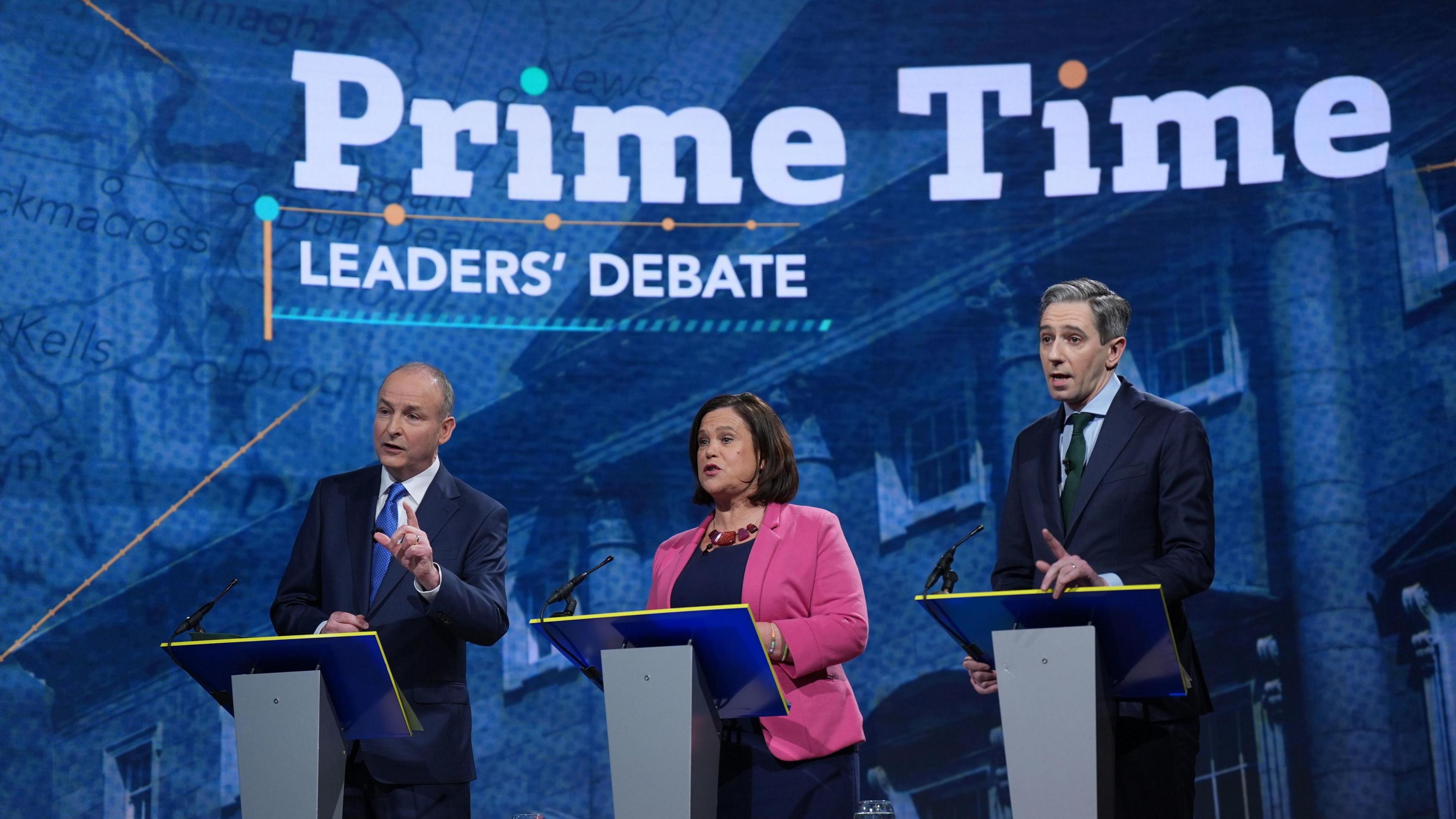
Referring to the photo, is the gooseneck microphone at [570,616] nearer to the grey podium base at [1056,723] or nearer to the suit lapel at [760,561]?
the suit lapel at [760,561]

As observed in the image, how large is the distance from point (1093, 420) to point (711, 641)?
37.1 inches

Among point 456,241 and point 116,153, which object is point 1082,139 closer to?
point 456,241

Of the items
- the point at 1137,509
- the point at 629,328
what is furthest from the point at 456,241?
the point at 1137,509

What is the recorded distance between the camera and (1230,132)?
543 cm

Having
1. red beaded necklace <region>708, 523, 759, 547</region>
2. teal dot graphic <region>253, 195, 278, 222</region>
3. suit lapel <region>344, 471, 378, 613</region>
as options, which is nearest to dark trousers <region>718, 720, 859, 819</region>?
red beaded necklace <region>708, 523, 759, 547</region>

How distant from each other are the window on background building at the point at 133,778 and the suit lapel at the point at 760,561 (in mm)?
3017

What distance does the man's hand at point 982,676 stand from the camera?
8.52 feet

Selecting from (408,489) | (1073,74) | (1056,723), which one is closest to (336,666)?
(408,489)

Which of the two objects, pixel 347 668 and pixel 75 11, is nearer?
pixel 347 668

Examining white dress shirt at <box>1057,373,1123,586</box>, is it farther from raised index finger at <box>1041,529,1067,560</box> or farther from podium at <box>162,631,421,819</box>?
podium at <box>162,631,421,819</box>

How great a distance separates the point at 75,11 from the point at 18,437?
5.26ft

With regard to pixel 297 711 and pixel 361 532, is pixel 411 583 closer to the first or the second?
pixel 361 532

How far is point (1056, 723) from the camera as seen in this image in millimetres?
2338

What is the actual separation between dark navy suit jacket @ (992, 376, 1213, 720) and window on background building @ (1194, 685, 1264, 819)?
257 centimetres
